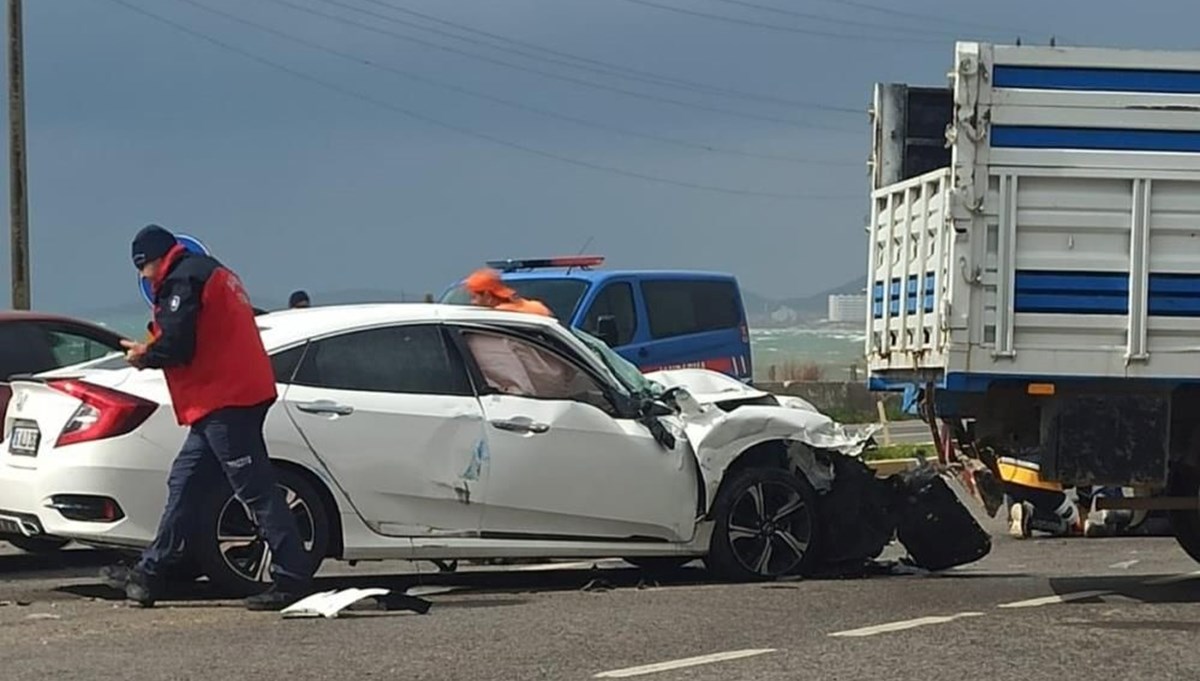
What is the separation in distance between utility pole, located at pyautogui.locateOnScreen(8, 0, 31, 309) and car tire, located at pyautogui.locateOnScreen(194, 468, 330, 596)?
16.2 metres

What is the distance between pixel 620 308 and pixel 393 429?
6.98 m

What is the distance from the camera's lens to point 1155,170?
30.8 feet

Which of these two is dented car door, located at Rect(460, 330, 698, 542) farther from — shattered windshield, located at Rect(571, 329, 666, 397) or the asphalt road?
the asphalt road

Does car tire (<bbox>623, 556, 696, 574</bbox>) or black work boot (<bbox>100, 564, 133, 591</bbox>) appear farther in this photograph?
car tire (<bbox>623, 556, 696, 574</bbox>)

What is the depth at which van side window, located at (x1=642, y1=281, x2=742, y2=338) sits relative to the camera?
16.5 m

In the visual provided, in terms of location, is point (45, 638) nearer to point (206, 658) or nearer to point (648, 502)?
point (206, 658)

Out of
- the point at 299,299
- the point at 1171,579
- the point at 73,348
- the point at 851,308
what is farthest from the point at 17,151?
the point at 1171,579

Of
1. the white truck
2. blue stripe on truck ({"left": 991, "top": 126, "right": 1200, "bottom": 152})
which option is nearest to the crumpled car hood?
the white truck

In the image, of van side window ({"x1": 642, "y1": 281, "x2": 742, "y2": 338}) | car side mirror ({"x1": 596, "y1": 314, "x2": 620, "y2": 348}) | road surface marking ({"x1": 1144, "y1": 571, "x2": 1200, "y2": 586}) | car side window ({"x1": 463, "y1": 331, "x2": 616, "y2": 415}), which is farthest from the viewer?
van side window ({"x1": 642, "y1": 281, "x2": 742, "y2": 338})

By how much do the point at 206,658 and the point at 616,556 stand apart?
10.0 ft

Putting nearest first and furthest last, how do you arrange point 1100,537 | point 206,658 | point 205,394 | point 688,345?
point 206,658 → point 205,394 → point 1100,537 → point 688,345

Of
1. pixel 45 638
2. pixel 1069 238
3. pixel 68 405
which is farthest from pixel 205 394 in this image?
pixel 1069 238

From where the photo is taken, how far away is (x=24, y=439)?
369 inches

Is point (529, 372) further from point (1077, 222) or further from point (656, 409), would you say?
point (1077, 222)
